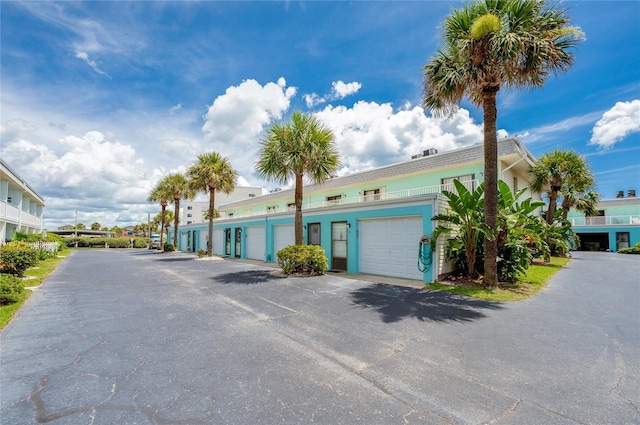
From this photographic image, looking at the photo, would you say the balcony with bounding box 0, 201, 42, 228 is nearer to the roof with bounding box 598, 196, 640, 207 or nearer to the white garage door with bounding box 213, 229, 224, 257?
the white garage door with bounding box 213, 229, 224, 257

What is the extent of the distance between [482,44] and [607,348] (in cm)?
811

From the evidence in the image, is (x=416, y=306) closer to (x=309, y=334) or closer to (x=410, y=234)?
(x=309, y=334)

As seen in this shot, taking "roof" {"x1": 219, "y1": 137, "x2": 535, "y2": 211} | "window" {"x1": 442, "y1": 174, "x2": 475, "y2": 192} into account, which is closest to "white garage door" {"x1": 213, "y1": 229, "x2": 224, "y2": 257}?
"roof" {"x1": 219, "y1": 137, "x2": 535, "y2": 211}

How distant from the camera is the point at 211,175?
22.1m

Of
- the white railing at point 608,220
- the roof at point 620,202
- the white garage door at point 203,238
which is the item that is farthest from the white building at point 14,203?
→ the roof at point 620,202

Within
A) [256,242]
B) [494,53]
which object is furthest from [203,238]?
[494,53]

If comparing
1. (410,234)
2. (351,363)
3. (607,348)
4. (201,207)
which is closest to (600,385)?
(607,348)

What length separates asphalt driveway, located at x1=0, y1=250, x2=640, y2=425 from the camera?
3014 mm

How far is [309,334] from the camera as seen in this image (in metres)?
5.38

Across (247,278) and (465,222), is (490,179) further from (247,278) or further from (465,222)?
(247,278)

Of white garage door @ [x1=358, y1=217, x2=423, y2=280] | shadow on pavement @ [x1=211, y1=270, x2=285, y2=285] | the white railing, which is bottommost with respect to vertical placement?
shadow on pavement @ [x1=211, y1=270, x2=285, y2=285]

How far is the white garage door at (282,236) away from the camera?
55.7 feet

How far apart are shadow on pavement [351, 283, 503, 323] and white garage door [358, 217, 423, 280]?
209 centimetres

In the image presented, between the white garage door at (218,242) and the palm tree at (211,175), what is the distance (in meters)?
2.40
